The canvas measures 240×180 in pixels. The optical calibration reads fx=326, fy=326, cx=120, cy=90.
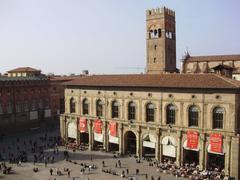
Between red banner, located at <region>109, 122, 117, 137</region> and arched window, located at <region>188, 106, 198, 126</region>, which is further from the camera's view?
red banner, located at <region>109, 122, 117, 137</region>

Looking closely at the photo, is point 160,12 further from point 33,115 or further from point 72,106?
point 33,115

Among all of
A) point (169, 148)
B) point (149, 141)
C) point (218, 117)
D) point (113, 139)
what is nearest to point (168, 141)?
point (169, 148)

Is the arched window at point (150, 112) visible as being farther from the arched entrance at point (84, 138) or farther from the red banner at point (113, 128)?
the arched entrance at point (84, 138)

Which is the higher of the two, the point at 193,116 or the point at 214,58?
the point at 214,58

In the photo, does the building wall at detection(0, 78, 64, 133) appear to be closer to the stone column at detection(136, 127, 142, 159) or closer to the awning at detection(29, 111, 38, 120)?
the awning at detection(29, 111, 38, 120)

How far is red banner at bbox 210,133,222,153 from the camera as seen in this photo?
4000cm

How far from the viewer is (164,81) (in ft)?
151

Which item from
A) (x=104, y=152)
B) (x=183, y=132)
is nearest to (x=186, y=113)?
(x=183, y=132)

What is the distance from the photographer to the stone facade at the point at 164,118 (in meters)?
39.2

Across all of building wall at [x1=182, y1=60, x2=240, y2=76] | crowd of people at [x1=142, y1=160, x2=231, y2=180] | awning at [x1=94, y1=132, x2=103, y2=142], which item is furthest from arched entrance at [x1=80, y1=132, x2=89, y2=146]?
building wall at [x1=182, y1=60, x2=240, y2=76]

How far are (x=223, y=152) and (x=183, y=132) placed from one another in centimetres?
583

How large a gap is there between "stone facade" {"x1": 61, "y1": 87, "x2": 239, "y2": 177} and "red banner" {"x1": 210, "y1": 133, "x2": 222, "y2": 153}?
0.48 m

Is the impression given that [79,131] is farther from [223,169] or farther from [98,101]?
[223,169]

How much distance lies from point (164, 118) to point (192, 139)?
4935mm
